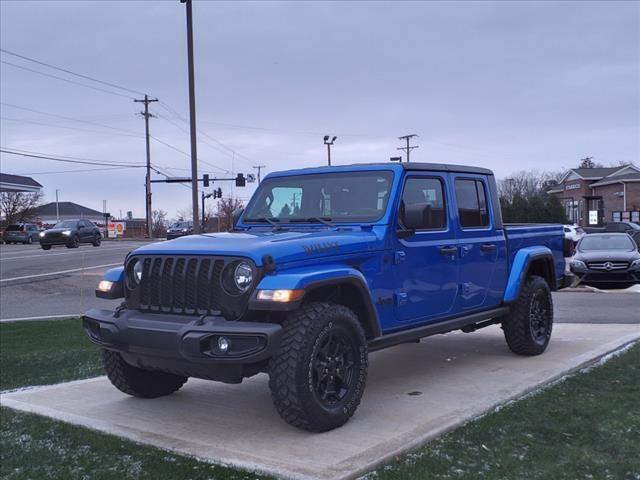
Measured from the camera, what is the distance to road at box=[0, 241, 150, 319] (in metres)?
15.3

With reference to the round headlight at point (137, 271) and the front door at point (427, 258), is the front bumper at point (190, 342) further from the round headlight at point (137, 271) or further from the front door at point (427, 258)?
the front door at point (427, 258)

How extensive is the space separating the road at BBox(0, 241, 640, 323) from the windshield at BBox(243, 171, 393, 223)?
21.0 feet

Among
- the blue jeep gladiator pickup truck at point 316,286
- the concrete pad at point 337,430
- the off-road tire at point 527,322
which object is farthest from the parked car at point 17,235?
the off-road tire at point 527,322

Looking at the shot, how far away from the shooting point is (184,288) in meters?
4.83

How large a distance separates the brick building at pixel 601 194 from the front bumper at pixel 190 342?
50301 mm

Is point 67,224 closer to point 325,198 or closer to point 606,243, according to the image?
point 606,243

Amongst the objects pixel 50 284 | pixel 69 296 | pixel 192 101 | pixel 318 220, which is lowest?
pixel 69 296

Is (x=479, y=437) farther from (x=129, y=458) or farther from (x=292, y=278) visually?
(x=129, y=458)

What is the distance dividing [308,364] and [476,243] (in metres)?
2.70

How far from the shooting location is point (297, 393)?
14.9 feet

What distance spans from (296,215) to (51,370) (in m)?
3.64

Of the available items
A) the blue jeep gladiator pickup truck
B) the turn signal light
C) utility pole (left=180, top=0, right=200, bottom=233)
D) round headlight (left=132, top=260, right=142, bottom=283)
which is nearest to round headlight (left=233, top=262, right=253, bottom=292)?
the blue jeep gladiator pickup truck

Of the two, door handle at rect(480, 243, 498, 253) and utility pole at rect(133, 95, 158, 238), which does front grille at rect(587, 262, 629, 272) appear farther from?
utility pole at rect(133, 95, 158, 238)

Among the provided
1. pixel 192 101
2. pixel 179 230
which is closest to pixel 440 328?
pixel 192 101
